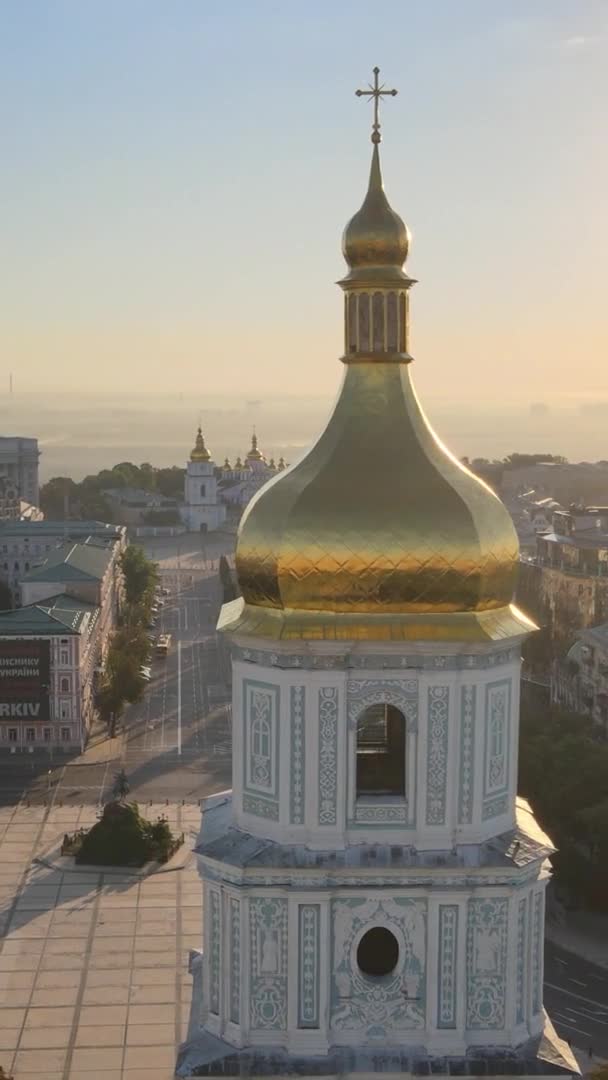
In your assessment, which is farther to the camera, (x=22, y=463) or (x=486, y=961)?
(x=22, y=463)

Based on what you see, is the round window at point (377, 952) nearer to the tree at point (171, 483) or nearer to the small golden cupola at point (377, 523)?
the small golden cupola at point (377, 523)

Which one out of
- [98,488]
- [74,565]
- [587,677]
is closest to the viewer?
[587,677]

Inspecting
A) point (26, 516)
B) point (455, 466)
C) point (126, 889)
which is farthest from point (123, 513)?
point (455, 466)

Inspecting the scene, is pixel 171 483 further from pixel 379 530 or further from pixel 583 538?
pixel 379 530

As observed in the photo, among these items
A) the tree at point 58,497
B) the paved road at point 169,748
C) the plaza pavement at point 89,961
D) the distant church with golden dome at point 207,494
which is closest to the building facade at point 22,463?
the tree at point 58,497

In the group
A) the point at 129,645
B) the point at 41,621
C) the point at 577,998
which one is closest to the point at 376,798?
the point at 577,998

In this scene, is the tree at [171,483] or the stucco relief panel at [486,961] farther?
the tree at [171,483]
